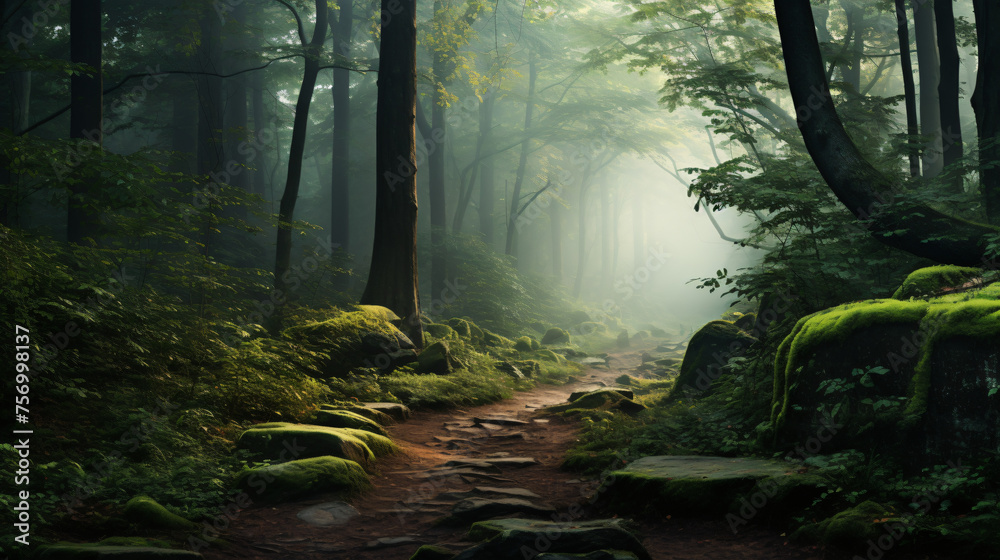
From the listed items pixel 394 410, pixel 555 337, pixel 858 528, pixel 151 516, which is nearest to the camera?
pixel 858 528

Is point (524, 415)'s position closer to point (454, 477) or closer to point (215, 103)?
point (454, 477)

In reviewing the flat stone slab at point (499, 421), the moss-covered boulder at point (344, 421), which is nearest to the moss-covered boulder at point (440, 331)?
the flat stone slab at point (499, 421)

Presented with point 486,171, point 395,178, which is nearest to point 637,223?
point 486,171

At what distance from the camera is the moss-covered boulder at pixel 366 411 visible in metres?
7.09

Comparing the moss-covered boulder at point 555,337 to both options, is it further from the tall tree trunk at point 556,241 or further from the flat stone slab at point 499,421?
the tall tree trunk at point 556,241

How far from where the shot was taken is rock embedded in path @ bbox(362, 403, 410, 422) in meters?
7.71

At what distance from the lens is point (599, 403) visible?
9172mm

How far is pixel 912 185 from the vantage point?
773 cm

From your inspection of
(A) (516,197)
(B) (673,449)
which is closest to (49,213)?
(A) (516,197)

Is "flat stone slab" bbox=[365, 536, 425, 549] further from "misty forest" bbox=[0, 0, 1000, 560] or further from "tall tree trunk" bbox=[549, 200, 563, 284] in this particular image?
"tall tree trunk" bbox=[549, 200, 563, 284]

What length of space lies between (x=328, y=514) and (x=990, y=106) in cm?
885

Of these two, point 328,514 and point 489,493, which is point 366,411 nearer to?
point 489,493

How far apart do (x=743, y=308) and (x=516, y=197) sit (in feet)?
43.3

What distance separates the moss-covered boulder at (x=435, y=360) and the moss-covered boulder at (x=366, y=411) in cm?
263
